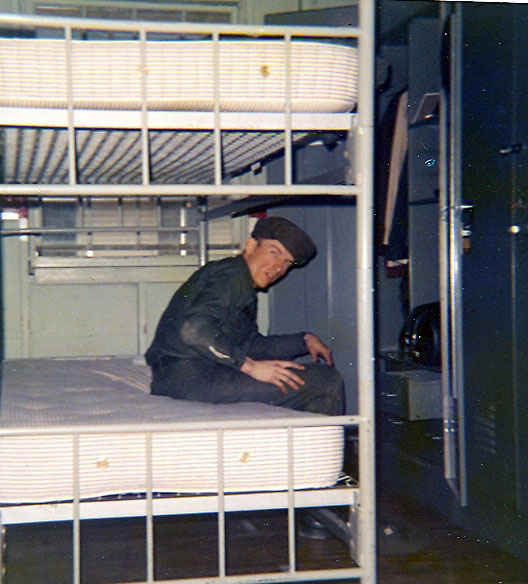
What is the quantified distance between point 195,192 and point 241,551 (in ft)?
4.61

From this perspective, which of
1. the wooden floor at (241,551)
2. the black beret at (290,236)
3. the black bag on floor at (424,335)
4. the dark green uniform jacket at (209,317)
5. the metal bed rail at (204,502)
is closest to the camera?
the metal bed rail at (204,502)

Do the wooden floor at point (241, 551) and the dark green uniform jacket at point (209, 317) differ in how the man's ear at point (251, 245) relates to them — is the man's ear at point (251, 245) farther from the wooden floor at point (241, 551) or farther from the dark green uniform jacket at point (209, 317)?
the wooden floor at point (241, 551)

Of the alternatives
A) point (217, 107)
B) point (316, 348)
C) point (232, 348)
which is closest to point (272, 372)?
point (232, 348)


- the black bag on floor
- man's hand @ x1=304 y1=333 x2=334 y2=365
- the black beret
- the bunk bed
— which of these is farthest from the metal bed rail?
the black bag on floor

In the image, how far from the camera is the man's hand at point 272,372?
6.88 feet

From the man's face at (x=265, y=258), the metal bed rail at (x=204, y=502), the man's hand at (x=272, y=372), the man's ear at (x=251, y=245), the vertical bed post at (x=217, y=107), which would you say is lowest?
the metal bed rail at (x=204, y=502)

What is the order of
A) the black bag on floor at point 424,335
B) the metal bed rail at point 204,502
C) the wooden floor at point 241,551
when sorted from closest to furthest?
the metal bed rail at point 204,502, the wooden floor at point 241,551, the black bag on floor at point 424,335

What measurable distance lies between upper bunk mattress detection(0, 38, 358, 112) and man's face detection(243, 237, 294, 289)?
2.21 ft

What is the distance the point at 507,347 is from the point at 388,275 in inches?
54.4

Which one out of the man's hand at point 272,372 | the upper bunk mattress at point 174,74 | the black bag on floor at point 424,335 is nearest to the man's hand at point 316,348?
the black bag on floor at point 424,335

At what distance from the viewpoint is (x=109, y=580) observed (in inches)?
85.4

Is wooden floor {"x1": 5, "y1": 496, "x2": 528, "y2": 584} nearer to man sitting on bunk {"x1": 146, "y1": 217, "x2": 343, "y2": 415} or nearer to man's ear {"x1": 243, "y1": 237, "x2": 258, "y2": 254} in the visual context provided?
man sitting on bunk {"x1": 146, "y1": 217, "x2": 343, "y2": 415}

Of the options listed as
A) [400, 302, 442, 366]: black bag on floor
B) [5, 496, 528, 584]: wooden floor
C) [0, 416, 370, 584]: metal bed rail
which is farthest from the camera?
[400, 302, 442, 366]: black bag on floor

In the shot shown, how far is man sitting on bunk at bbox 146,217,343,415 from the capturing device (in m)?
2.09
